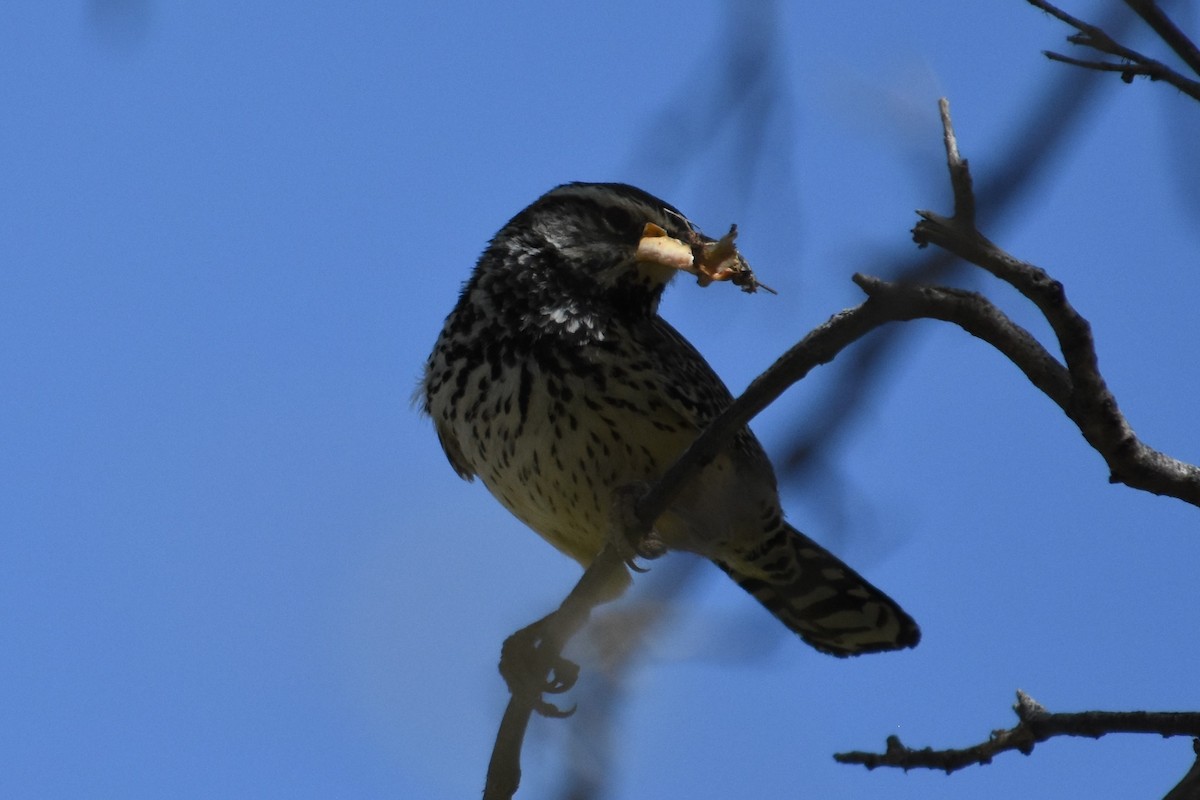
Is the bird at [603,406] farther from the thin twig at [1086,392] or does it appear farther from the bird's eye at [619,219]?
the thin twig at [1086,392]

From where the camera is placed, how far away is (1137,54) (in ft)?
8.62

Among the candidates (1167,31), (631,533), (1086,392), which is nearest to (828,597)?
(631,533)

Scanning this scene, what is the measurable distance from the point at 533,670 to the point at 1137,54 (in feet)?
7.87

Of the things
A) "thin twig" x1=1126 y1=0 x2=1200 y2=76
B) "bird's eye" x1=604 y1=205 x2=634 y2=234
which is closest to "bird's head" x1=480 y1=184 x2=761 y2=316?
"bird's eye" x1=604 y1=205 x2=634 y2=234

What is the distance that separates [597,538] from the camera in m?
4.70

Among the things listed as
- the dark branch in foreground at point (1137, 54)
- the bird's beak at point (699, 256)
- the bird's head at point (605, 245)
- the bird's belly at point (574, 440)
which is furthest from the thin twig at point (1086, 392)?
the bird's head at point (605, 245)

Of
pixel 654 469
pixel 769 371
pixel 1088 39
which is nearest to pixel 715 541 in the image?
pixel 654 469

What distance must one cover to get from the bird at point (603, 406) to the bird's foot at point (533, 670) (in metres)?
0.42

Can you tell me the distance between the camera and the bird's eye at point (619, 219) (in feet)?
16.5

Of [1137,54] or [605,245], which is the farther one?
[605,245]

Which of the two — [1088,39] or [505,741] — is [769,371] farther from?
[505,741]

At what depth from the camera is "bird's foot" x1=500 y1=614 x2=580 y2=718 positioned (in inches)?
159

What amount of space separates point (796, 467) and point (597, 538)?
2.69 meters

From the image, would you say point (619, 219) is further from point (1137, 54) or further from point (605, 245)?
point (1137, 54)
